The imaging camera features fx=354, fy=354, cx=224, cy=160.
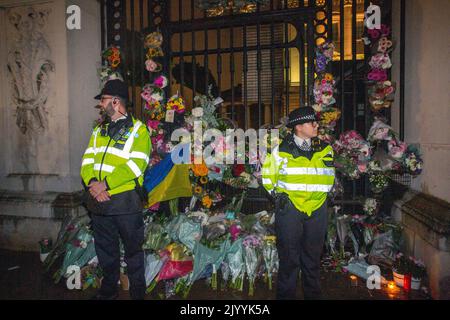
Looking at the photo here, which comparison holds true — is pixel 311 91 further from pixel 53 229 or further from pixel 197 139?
pixel 53 229

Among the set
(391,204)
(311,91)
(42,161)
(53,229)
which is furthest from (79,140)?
(391,204)

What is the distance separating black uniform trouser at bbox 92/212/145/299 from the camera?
11.4 feet

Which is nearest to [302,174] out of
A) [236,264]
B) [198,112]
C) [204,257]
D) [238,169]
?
[236,264]

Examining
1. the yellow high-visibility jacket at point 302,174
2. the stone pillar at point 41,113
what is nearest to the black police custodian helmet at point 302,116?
the yellow high-visibility jacket at point 302,174

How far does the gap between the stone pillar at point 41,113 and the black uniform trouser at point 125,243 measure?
1844 millimetres

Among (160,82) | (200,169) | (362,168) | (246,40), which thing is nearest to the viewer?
(362,168)

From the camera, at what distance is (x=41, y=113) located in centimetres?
539

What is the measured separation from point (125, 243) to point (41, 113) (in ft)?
9.94

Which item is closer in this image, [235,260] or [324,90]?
[235,260]

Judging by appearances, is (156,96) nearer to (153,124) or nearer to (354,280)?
(153,124)

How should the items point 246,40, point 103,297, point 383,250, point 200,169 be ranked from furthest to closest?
point 246,40, point 200,169, point 383,250, point 103,297

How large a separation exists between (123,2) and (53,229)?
12.0 feet

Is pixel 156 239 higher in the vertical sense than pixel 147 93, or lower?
lower

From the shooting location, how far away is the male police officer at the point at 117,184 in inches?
133
